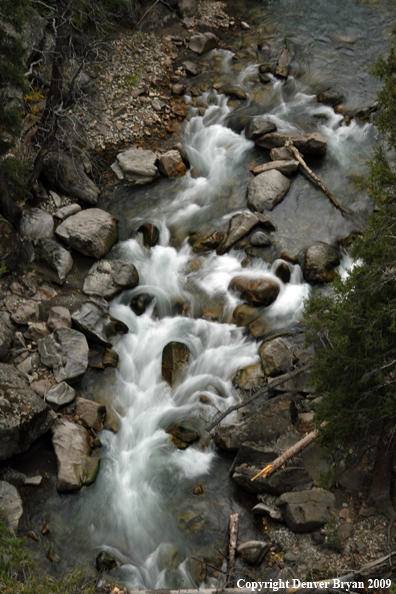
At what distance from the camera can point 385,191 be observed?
6492 millimetres

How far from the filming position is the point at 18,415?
8.16 metres

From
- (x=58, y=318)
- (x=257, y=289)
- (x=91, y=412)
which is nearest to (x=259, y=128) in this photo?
(x=257, y=289)

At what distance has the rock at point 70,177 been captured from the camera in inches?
508

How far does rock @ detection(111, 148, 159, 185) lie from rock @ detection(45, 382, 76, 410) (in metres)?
7.10

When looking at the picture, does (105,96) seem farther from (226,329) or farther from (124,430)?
(124,430)

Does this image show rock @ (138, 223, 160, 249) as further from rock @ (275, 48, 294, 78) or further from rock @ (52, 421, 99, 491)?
rock @ (275, 48, 294, 78)

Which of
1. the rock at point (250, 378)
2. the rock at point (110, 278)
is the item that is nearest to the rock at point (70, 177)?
the rock at point (110, 278)

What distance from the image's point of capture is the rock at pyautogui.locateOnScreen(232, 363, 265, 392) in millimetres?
10195

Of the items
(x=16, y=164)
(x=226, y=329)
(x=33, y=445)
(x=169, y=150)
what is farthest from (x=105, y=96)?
(x=33, y=445)

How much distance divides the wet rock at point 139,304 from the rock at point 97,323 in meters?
0.61

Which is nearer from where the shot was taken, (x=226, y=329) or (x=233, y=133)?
(x=226, y=329)

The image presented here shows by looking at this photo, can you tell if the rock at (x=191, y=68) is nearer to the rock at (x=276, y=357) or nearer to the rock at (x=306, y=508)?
the rock at (x=276, y=357)

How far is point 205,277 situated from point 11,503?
6800mm

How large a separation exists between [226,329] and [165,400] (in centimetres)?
229
